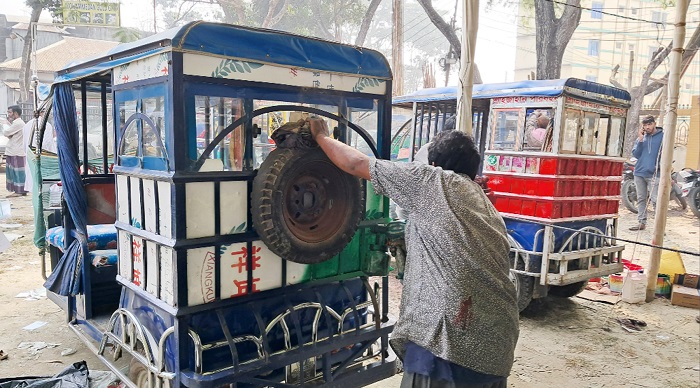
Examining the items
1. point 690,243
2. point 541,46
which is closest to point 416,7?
point 541,46

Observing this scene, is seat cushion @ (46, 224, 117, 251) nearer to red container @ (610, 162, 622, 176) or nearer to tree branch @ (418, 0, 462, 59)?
red container @ (610, 162, 622, 176)

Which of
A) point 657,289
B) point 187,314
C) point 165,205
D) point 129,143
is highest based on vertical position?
point 129,143

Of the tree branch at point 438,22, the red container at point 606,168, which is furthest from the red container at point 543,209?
the tree branch at point 438,22

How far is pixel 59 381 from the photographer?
335 cm

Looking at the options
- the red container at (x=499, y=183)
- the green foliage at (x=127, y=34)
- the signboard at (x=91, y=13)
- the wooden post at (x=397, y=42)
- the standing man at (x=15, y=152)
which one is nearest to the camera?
the red container at (x=499, y=183)

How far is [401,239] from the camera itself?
10.6ft

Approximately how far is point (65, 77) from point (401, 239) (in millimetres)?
2893

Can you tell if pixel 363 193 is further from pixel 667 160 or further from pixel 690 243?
pixel 690 243

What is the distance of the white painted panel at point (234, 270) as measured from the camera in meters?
2.83

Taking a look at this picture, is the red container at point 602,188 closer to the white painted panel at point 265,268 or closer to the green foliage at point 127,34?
the white painted panel at point 265,268

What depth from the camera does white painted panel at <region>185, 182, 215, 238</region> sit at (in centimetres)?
267

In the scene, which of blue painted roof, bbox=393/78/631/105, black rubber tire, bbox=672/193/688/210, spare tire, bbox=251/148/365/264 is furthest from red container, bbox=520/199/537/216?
black rubber tire, bbox=672/193/688/210

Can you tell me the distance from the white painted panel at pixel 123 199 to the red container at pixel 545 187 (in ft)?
13.2

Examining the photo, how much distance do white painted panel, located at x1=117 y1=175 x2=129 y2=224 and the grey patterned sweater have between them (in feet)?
5.95
